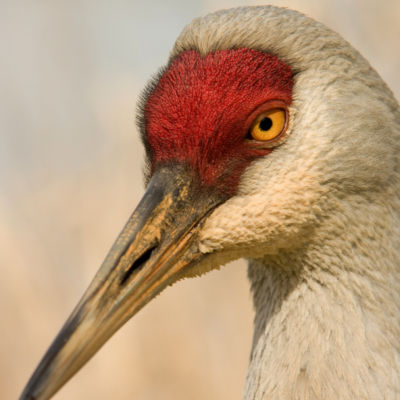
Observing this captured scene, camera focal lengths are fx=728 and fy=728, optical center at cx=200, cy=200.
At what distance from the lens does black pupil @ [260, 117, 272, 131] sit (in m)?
2.60

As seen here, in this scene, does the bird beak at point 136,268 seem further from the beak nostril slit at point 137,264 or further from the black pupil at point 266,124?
the black pupil at point 266,124

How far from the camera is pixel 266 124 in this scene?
2604 millimetres

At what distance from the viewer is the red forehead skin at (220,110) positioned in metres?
2.60

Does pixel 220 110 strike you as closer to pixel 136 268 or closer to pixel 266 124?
pixel 266 124

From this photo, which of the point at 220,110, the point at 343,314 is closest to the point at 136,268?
the point at 220,110

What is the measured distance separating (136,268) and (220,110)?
0.63 meters

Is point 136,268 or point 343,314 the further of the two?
point 343,314

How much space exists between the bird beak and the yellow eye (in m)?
0.27

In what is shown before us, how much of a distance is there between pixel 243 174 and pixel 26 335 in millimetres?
4921

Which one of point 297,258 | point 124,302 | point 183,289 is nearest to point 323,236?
point 297,258

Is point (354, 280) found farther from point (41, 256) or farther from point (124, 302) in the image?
point (41, 256)

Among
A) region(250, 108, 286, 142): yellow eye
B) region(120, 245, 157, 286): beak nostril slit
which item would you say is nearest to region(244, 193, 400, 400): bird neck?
region(250, 108, 286, 142): yellow eye

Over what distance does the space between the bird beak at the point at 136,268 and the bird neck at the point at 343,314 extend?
0.38m

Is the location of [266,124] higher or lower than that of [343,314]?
higher
